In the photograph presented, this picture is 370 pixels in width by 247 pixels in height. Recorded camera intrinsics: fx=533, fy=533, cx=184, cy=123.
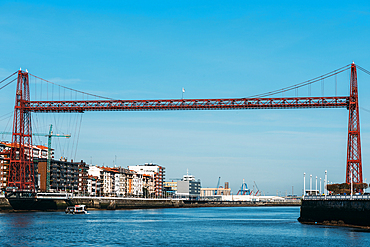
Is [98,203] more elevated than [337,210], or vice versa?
[337,210]

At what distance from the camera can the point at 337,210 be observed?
63.0 m

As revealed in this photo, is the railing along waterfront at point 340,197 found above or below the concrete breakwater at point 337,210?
above

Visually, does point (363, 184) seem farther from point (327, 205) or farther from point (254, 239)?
point (254, 239)

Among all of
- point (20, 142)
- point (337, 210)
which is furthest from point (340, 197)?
point (20, 142)

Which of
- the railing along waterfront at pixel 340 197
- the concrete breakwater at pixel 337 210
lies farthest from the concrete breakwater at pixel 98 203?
the railing along waterfront at pixel 340 197

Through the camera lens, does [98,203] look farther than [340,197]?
Yes

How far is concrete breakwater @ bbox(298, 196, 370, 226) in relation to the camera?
57.2 metres

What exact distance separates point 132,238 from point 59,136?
419 ft

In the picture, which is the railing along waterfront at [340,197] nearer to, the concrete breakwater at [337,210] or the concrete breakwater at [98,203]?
the concrete breakwater at [337,210]

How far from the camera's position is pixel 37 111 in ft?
357

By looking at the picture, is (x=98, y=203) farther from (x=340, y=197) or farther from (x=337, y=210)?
(x=340, y=197)

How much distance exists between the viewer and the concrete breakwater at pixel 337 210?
57188 mm

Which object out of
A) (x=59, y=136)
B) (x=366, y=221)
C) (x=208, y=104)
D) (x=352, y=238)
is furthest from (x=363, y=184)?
(x=59, y=136)

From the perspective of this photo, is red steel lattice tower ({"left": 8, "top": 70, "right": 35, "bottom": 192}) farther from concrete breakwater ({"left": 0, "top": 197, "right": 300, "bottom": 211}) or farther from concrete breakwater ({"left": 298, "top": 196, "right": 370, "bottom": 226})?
concrete breakwater ({"left": 298, "top": 196, "right": 370, "bottom": 226})
